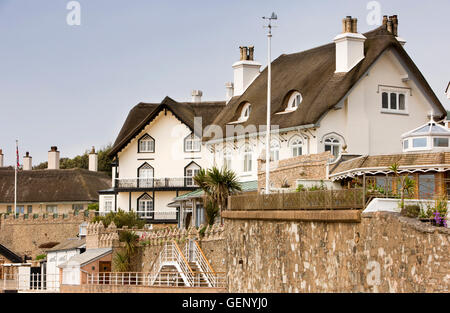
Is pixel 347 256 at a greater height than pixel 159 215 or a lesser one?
lesser

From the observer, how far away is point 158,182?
6994 cm

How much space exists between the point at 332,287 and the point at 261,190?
19.4 metres

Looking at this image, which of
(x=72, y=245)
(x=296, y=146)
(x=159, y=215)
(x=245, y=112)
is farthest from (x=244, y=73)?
(x=72, y=245)

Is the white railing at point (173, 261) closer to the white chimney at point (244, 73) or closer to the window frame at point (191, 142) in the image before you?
the white chimney at point (244, 73)

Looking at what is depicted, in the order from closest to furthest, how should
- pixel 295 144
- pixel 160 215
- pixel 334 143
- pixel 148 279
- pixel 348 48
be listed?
1. pixel 348 48
2. pixel 334 143
3. pixel 295 144
4. pixel 148 279
5. pixel 160 215

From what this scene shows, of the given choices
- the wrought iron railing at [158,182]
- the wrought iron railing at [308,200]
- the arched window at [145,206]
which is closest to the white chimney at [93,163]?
the wrought iron railing at [158,182]

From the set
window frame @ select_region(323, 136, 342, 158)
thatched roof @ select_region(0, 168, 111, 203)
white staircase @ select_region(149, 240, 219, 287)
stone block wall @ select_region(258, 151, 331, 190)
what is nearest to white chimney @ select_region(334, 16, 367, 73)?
window frame @ select_region(323, 136, 342, 158)

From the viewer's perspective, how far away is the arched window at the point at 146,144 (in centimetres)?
7056

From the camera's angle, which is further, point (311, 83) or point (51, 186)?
point (51, 186)

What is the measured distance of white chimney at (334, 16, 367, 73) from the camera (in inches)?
1938

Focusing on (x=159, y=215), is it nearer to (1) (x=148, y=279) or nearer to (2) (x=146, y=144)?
(2) (x=146, y=144)

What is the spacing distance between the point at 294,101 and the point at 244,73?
9.64m

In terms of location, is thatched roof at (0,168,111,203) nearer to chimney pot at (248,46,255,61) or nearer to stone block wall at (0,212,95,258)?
stone block wall at (0,212,95,258)

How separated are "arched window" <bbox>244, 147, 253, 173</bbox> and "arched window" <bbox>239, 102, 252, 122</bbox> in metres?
1.88
